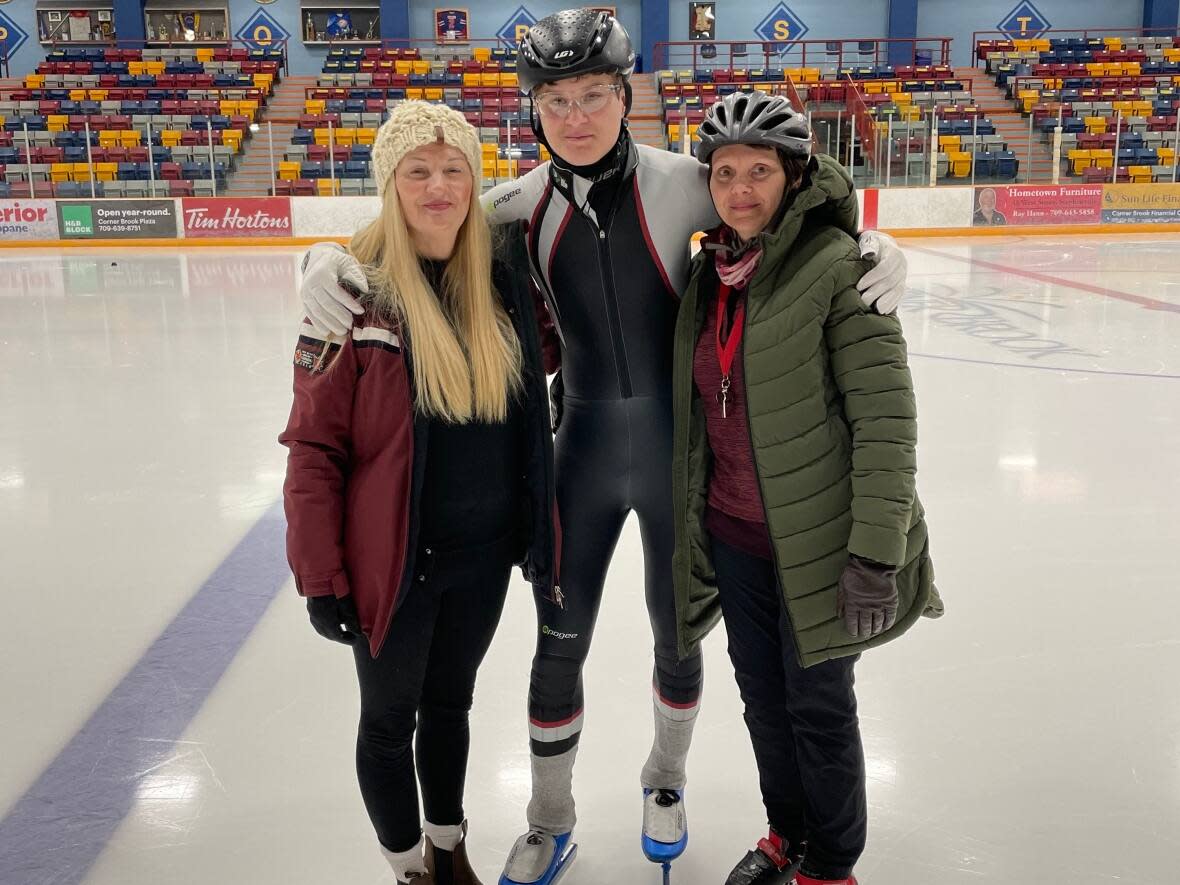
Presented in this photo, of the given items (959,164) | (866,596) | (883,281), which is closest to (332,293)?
(883,281)

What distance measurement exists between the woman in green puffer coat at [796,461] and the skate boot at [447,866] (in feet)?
1.61

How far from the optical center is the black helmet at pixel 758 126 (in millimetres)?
1641

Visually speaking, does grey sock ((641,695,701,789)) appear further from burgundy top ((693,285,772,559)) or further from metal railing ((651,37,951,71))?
metal railing ((651,37,951,71))

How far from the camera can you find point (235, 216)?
48.9 ft

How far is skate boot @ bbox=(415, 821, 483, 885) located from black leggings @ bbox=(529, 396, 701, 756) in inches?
9.7

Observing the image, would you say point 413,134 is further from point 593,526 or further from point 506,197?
point 593,526

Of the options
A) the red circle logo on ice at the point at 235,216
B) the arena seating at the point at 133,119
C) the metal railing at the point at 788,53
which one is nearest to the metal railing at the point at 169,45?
the arena seating at the point at 133,119

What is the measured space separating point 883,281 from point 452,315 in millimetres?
694

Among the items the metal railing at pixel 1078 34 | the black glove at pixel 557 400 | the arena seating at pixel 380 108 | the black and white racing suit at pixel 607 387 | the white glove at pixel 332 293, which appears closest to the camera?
the white glove at pixel 332 293

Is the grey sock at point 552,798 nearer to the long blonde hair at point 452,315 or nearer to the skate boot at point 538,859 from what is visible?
the skate boot at point 538,859

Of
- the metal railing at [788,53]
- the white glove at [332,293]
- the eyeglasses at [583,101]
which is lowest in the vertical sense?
the white glove at [332,293]

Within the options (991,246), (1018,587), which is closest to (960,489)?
(1018,587)

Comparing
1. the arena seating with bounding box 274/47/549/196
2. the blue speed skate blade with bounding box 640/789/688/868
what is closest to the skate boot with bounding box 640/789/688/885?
the blue speed skate blade with bounding box 640/789/688/868

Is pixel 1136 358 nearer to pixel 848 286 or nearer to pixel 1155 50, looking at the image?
pixel 848 286
